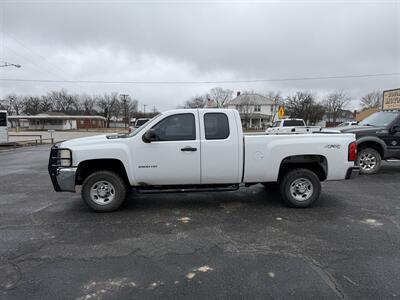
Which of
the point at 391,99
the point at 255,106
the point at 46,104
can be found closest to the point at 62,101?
the point at 46,104

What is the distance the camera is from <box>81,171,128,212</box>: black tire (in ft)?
16.0

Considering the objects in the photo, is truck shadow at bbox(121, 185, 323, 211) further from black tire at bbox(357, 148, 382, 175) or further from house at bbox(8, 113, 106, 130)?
house at bbox(8, 113, 106, 130)

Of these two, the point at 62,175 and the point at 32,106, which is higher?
the point at 32,106

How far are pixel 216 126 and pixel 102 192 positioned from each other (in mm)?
2517

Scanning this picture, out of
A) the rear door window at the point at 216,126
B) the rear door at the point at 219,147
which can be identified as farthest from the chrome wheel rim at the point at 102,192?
the rear door window at the point at 216,126

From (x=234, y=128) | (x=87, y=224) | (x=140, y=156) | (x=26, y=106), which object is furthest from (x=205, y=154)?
(x=26, y=106)

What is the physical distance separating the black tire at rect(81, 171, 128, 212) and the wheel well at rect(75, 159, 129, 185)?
0.56ft

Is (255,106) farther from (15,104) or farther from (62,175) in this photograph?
(15,104)

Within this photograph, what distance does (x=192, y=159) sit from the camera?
4879 mm

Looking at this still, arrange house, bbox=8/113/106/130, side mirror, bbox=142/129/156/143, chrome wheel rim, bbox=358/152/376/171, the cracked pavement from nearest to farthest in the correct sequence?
1. the cracked pavement
2. side mirror, bbox=142/129/156/143
3. chrome wheel rim, bbox=358/152/376/171
4. house, bbox=8/113/106/130

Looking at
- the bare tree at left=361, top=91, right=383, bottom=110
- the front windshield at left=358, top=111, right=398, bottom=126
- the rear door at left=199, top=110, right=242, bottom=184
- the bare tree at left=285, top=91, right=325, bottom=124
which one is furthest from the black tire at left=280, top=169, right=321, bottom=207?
the bare tree at left=361, top=91, right=383, bottom=110

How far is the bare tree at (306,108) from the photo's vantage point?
2549 inches

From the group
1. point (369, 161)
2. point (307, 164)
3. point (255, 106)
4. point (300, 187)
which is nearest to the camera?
point (300, 187)

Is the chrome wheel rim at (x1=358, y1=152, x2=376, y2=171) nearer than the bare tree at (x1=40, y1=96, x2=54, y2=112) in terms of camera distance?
Yes
